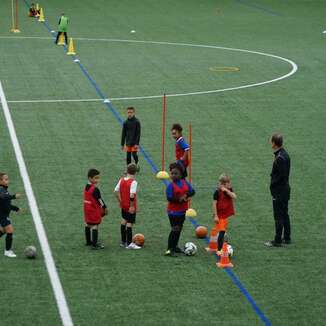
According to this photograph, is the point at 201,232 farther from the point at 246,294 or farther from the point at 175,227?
the point at 246,294

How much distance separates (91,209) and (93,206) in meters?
0.07

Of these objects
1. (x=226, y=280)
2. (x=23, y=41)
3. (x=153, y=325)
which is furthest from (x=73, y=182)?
(x=23, y=41)

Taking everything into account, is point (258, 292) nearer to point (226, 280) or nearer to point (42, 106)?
point (226, 280)

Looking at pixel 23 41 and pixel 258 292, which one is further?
pixel 23 41

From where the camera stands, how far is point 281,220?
1975 cm

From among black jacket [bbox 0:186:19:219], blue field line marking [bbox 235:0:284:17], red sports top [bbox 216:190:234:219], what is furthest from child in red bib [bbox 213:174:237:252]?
blue field line marking [bbox 235:0:284:17]

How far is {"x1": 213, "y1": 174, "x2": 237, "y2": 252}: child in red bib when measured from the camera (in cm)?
1886

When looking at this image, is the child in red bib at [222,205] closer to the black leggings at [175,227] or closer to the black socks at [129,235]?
the black leggings at [175,227]

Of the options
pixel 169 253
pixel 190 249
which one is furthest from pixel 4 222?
pixel 190 249

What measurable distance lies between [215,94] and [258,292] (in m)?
19.4

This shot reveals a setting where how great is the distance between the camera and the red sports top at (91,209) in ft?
62.8

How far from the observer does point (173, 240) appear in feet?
62.0

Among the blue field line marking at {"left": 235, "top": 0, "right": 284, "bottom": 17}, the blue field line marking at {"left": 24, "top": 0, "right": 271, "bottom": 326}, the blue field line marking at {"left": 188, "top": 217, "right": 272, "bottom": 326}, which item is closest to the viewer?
the blue field line marking at {"left": 188, "top": 217, "right": 272, "bottom": 326}

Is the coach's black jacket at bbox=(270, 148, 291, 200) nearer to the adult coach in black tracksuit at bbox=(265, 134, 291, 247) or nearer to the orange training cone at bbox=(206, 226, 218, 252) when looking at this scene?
the adult coach in black tracksuit at bbox=(265, 134, 291, 247)
